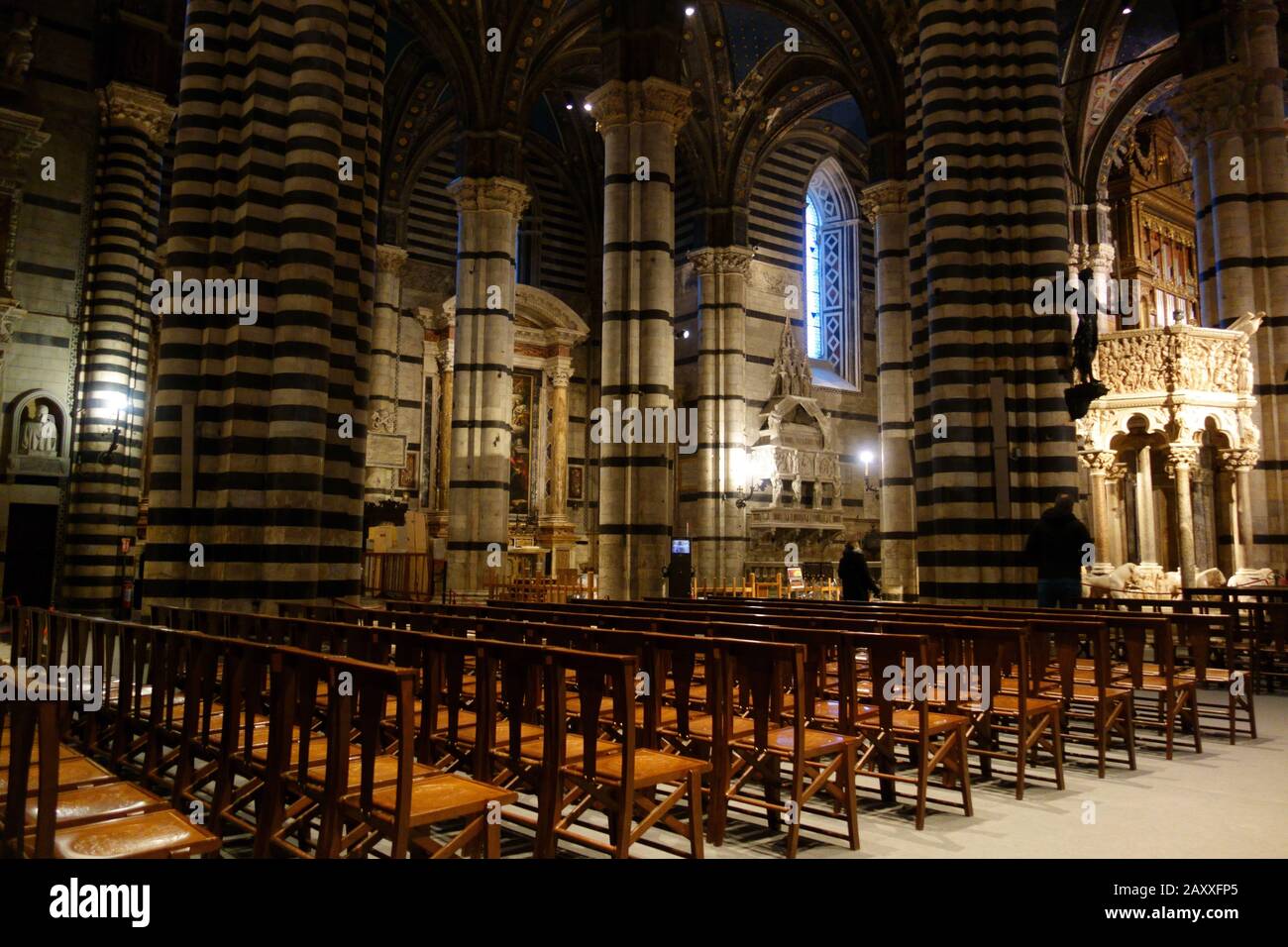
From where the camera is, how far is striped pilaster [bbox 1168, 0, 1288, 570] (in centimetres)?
1523

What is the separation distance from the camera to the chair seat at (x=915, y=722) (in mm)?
4523

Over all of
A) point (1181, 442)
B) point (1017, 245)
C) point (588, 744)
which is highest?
point (1017, 245)

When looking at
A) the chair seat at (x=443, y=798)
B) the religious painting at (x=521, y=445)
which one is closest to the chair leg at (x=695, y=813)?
the chair seat at (x=443, y=798)

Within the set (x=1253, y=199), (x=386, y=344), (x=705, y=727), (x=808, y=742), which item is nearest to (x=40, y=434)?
(x=386, y=344)

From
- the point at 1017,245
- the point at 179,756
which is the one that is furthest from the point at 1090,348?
the point at 179,756

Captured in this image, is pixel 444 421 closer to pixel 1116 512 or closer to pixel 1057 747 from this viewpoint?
pixel 1116 512

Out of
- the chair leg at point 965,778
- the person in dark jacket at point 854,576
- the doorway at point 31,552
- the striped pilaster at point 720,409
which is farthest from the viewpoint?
the striped pilaster at point 720,409

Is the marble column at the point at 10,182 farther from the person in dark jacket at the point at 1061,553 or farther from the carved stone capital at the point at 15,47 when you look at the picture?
the person in dark jacket at the point at 1061,553

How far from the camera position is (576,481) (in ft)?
85.6

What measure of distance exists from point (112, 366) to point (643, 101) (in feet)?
37.7

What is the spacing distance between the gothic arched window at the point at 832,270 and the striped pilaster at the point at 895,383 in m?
8.45
